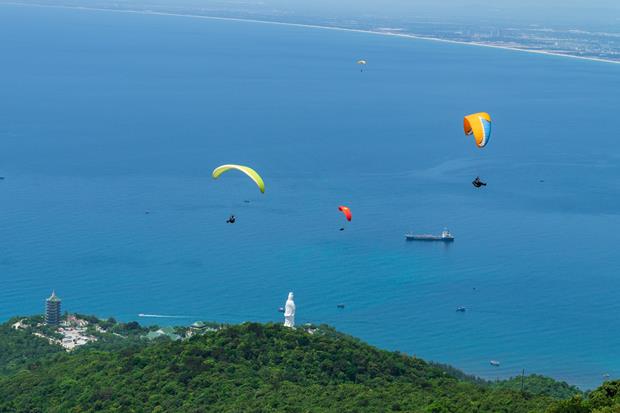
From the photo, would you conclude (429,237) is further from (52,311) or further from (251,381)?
(251,381)

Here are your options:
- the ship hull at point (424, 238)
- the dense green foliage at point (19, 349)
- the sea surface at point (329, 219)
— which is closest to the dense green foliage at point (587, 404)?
the dense green foliage at point (19, 349)

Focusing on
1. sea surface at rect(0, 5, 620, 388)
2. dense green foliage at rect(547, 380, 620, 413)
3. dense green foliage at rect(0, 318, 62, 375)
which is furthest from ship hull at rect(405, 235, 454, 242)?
dense green foliage at rect(547, 380, 620, 413)

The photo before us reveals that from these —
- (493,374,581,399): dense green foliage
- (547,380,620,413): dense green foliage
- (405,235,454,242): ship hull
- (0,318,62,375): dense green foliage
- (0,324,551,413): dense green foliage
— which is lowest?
(547,380,620,413): dense green foliage

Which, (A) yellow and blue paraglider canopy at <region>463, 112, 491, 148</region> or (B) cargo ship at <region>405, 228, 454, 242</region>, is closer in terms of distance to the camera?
(A) yellow and blue paraglider canopy at <region>463, 112, 491, 148</region>

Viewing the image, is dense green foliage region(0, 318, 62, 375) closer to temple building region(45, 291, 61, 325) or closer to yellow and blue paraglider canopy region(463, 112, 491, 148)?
temple building region(45, 291, 61, 325)

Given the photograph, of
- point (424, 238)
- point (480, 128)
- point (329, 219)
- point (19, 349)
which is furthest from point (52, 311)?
point (424, 238)

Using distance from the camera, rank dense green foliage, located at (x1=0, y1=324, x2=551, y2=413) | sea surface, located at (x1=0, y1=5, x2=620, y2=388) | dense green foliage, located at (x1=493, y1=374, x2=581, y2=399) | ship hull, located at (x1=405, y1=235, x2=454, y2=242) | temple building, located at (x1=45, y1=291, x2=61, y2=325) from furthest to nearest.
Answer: ship hull, located at (x1=405, y1=235, x2=454, y2=242) → sea surface, located at (x1=0, y1=5, x2=620, y2=388) → temple building, located at (x1=45, y1=291, x2=61, y2=325) → dense green foliage, located at (x1=493, y1=374, x2=581, y2=399) → dense green foliage, located at (x1=0, y1=324, x2=551, y2=413)

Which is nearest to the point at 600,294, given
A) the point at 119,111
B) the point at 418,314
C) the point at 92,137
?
the point at 418,314
